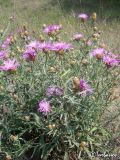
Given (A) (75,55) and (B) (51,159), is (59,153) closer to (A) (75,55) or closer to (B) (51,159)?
(B) (51,159)

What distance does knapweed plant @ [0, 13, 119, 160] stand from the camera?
279 cm

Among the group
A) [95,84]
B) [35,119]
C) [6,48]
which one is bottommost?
[35,119]

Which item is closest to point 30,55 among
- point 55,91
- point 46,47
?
point 46,47

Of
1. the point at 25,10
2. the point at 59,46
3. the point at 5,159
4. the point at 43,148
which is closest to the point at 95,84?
the point at 59,46

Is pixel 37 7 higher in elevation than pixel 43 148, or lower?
higher

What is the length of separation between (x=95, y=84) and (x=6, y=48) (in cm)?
98

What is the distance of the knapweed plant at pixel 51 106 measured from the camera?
2.79 m

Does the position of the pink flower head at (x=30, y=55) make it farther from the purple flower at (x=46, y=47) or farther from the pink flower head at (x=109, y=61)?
the pink flower head at (x=109, y=61)

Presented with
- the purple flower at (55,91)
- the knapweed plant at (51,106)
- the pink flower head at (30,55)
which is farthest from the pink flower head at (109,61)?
the pink flower head at (30,55)

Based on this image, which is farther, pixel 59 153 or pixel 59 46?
pixel 59 153

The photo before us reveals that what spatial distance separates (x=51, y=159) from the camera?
3.07 metres

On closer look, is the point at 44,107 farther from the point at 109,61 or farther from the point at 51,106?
the point at 109,61

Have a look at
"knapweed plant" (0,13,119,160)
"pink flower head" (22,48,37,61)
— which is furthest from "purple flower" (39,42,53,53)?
"pink flower head" (22,48,37,61)

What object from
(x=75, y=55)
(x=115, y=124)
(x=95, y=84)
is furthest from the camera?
(x=75, y=55)
